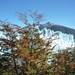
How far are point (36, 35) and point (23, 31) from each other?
1023 millimetres

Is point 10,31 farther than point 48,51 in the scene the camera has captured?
No

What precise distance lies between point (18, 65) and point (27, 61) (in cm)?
116

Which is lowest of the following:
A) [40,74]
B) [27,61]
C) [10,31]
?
[40,74]

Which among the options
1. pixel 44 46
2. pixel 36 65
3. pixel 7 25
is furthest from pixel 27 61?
pixel 7 25

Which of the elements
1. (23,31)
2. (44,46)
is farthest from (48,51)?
(23,31)

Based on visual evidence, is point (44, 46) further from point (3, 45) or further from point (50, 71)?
point (3, 45)

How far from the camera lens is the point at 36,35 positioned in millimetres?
15289

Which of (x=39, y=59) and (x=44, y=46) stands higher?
(x=44, y=46)

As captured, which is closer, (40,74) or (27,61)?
(27,61)

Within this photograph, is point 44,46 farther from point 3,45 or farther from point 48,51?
point 3,45

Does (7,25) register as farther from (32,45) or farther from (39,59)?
(39,59)

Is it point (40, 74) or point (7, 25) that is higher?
point (7, 25)

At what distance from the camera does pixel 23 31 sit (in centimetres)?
1519

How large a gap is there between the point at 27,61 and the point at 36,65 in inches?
29.9
